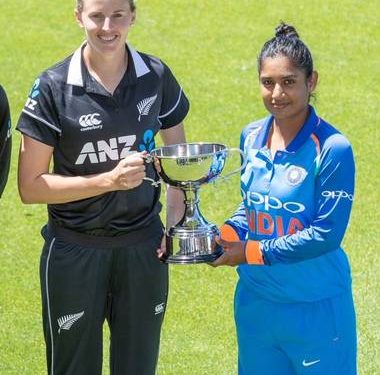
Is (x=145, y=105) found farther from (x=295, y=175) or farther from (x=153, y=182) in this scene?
(x=295, y=175)

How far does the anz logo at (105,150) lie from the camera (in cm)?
443

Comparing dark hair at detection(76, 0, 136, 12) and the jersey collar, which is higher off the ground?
dark hair at detection(76, 0, 136, 12)

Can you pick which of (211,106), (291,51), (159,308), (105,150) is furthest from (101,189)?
(211,106)

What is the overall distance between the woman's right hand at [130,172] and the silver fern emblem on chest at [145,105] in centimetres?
30

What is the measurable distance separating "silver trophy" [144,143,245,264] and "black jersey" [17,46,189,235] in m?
0.20

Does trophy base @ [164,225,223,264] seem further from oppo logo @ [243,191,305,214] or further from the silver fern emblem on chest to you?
the silver fern emblem on chest

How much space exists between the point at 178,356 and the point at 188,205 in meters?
1.76

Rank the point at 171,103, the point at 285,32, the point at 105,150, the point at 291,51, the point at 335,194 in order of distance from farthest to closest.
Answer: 1. the point at 171,103
2. the point at 105,150
3. the point at 285,32
4. the point at 291,51
5. the point at 335,194

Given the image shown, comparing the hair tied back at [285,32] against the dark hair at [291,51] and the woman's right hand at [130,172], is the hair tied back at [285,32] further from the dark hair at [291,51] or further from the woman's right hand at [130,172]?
the woman's right hand at [130,172]

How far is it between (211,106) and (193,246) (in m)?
5.65

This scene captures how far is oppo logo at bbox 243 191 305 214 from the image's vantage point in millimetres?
4207

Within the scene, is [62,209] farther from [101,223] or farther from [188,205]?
[188,205]

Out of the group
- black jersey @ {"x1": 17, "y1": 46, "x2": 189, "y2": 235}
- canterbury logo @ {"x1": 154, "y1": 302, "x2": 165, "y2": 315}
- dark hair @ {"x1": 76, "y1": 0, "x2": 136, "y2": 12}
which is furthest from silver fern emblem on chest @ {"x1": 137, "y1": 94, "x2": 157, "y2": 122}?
canterbury logo @ {"x1": 154, "y1": 302, "x2": 165, "y2": 315}

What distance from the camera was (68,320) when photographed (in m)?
4.60
